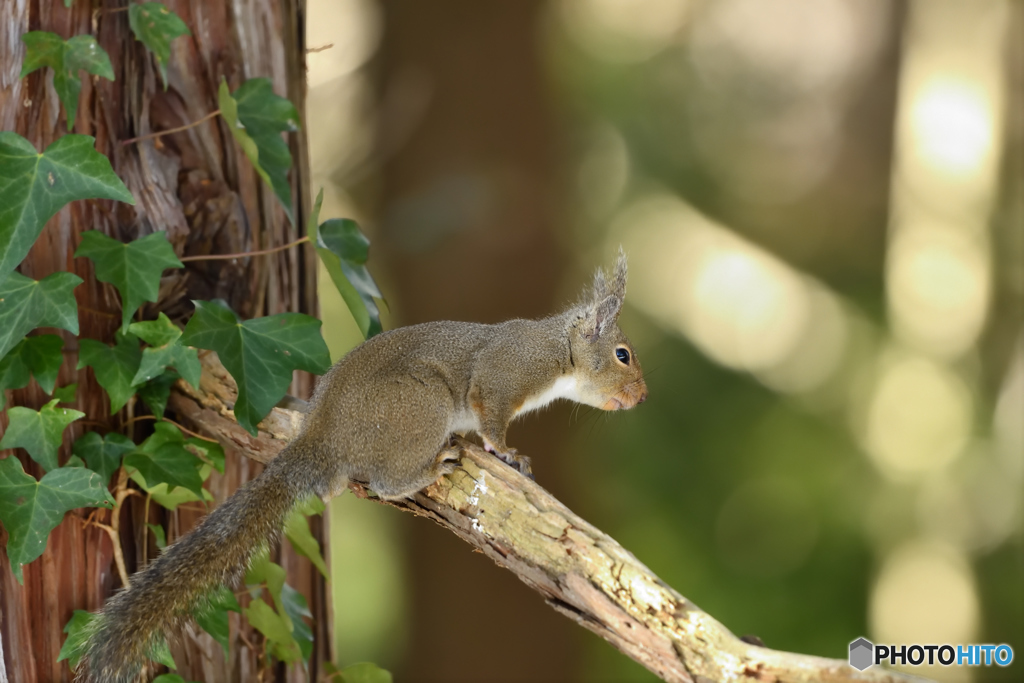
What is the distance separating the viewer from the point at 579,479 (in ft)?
15.0

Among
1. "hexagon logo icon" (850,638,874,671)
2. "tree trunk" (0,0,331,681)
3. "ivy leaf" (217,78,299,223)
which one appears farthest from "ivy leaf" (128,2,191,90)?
"hexagon logo icon" (850,638,874,671)

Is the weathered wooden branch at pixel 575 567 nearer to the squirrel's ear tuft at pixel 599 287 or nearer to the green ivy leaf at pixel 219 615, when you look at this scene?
the green ivy leaf at pixel 219 615

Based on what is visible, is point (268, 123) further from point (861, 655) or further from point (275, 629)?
point (861, 655)

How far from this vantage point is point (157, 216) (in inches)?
78.0

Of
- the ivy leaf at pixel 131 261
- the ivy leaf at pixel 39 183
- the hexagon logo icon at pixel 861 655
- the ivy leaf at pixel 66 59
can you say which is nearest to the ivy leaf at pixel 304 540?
the ivy leaf at pixel 131 261

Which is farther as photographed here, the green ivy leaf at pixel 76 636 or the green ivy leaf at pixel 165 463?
the green ivy leaf at pixel 165 463

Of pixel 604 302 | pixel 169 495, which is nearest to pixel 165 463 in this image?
pixel 169 495

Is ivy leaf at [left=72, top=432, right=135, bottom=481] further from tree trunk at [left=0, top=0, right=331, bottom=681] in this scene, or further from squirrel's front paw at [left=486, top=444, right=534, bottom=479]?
squirrel's front paw at [left=486, top=444, right=534, bottom=479]

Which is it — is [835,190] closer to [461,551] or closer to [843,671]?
[461,551]

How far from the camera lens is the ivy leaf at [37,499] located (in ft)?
5.39

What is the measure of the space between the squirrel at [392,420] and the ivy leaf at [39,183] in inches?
24.8

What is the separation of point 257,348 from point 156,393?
0.96ft

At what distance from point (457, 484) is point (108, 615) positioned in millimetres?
705

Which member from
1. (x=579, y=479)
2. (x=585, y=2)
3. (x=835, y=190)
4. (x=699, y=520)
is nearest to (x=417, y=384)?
(x=579, y=479)
